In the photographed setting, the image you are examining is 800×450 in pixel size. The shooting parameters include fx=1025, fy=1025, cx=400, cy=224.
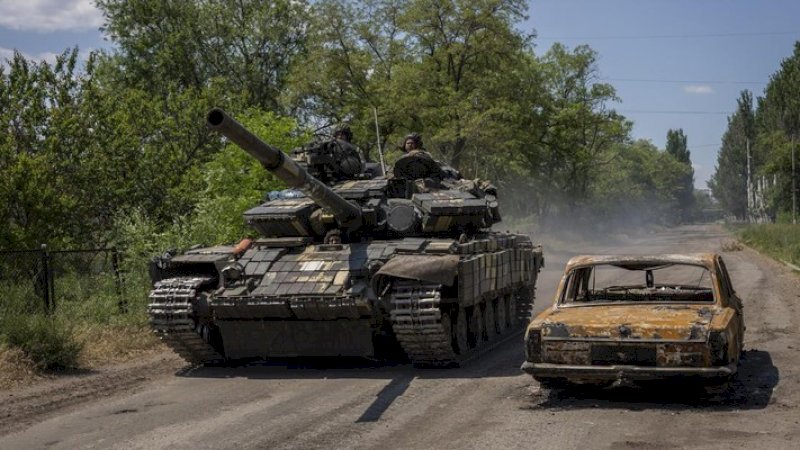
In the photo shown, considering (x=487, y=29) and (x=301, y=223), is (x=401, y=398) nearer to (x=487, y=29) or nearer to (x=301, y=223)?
(x=301, y=223)

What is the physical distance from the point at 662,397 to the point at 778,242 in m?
33.6

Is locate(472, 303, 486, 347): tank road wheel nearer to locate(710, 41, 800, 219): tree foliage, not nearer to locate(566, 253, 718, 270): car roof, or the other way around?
locate(566, 253, 718, 270): car roof

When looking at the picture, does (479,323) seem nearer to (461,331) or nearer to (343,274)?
(461,331)

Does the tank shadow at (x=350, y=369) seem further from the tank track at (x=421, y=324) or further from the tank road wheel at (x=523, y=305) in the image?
the tank road wheel at (x=523, y=305)

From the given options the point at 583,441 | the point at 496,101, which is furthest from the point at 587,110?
the point at 583,441

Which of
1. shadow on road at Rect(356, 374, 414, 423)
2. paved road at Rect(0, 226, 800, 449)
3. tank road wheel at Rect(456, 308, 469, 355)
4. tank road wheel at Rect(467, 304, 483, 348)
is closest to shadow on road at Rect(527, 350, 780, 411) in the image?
paved road at Rect(0, 226, 800, 449)

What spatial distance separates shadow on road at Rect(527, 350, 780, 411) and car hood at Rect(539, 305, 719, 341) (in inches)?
17.2

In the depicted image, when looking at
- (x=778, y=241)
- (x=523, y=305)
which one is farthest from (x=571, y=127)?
(x=523, y=305)

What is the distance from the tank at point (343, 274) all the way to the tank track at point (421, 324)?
0.01 meters

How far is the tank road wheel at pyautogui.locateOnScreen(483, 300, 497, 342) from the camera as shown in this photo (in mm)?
13983

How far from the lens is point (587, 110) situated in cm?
5216

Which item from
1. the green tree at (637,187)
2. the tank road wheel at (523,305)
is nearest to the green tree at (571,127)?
the green tree at (637,187)

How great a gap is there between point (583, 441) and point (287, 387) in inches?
165

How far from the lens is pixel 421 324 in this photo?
11312 millimetres
